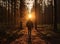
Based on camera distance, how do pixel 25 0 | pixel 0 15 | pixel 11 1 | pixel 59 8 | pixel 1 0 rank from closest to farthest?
pixel 11 1 < pixel 1 0 < pixel 25 0 < pixel 0 15 < pixel 59 8

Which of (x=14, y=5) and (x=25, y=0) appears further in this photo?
(x=25, y=0)

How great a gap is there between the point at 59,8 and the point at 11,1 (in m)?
37.2

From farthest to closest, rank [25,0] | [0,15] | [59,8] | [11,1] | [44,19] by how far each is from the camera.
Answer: [44,19] → [59,8] → [0,15] → [25,0] → [11,1]

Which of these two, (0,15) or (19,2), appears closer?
(19,2)

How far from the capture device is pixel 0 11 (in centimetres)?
5381

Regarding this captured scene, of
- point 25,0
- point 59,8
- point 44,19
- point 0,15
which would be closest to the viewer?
point 25,0

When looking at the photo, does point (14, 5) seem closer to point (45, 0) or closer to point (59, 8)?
point (45, 0)

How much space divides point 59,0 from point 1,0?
3702 cm

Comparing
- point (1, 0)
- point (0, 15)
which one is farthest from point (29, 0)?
point (0, 15)

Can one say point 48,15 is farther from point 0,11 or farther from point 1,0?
point 1,0

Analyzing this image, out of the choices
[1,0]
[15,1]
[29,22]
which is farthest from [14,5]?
[29,22]

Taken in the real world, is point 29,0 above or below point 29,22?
above

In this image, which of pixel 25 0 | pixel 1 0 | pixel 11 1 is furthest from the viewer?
pixel 25 0

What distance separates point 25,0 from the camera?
43531 millimetres
